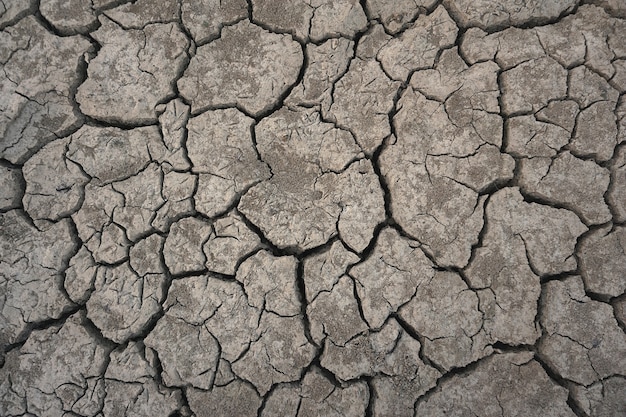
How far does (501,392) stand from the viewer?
6.81 ft

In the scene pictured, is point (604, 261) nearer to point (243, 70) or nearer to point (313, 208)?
point (313, 208)

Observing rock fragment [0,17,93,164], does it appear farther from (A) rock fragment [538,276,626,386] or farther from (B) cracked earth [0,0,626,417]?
(A) rock fragment [538,276,626,386]

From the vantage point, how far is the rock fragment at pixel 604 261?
84.2 inches

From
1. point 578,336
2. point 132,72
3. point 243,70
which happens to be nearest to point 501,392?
point 578,336

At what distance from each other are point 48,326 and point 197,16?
170 cm

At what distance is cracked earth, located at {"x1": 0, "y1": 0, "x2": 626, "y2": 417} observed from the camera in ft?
7.02

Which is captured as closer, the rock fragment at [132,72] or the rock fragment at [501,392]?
the rock fragment at [501,392]

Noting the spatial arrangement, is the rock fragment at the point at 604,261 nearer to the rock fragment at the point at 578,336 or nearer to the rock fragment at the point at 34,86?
the rock fragment at the point at 578,336

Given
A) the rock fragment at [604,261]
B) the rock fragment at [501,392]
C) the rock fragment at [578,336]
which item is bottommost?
the rock fragment at [501,392]

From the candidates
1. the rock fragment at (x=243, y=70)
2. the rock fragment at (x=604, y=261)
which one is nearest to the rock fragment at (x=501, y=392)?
the rock fragment at (x=604, y=261)

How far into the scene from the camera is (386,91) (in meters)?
2.46

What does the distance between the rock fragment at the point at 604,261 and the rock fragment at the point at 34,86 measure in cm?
250

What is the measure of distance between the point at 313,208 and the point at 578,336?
1.26m

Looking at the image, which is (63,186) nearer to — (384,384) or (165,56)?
(165,56)
